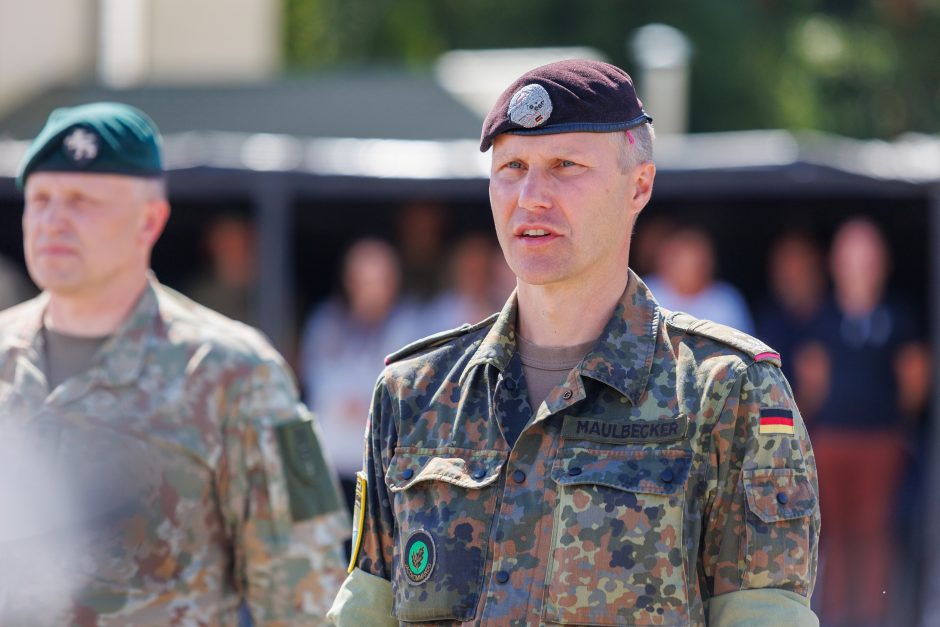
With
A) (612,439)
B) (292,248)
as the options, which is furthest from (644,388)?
(292,248)

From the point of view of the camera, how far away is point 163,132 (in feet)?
39.2

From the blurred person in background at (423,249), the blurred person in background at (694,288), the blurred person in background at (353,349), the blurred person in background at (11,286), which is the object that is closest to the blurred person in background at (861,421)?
the blurred person in background at (694,288)

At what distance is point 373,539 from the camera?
2.92 meters

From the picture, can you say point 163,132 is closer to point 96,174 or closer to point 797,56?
point 96,174

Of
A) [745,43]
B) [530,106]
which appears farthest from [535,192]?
[745,43]

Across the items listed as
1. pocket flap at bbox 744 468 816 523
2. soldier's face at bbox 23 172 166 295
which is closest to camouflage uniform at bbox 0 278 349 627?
soldier's face at bbox 23 172 166 295

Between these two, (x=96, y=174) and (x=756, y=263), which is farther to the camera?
(x=756, y=263)

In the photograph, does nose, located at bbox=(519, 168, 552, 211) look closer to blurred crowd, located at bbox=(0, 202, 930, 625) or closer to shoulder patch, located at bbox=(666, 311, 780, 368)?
shoulder patch, located at bbox=(666, 311, 780, 368)

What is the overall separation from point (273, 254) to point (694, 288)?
2449mm

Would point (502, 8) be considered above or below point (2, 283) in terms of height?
above

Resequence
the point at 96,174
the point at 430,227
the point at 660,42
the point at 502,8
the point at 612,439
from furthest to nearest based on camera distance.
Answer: the point at 502,8, the point at 660,42, the point at 430,227, the point at 96,174, the point at 612,439

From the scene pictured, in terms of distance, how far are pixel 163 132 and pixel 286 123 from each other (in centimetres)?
100

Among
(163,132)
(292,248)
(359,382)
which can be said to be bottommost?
(359,382)

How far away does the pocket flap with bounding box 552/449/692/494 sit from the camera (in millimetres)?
2609
